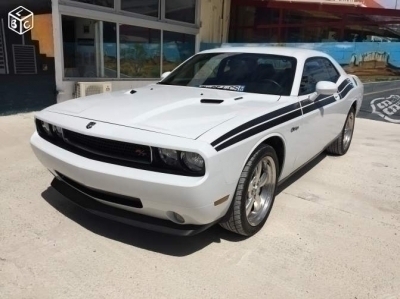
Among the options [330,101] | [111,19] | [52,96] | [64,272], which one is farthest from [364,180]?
[111,19]

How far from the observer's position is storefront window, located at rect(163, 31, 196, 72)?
1038 centimetres

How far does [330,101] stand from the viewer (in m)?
4.23

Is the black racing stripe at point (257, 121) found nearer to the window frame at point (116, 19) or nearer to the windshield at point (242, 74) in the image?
the windshield at point (242, 74)

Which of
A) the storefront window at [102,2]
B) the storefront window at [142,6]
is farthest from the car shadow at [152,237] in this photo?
the storefront window at [142,6]

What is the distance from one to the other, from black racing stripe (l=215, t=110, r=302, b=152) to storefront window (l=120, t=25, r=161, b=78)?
21.6ft

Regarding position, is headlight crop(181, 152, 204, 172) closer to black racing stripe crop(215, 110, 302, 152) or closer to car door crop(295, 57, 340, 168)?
black racing stripe crop(215, 110, 302, 152)

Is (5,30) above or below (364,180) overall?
above

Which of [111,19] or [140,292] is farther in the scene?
[111,19]

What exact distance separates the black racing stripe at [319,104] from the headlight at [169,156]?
1.61 metres

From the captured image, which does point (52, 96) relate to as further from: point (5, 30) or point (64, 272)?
point (64, 272)

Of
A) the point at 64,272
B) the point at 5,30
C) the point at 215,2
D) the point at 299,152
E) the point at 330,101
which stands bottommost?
the point at 64,272

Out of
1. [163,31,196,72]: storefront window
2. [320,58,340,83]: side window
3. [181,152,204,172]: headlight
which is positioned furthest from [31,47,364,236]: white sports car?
[163,31,196,72]: storefront window

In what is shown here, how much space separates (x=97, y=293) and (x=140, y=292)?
248 mm

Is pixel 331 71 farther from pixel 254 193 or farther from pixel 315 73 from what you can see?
pixel 254 193
